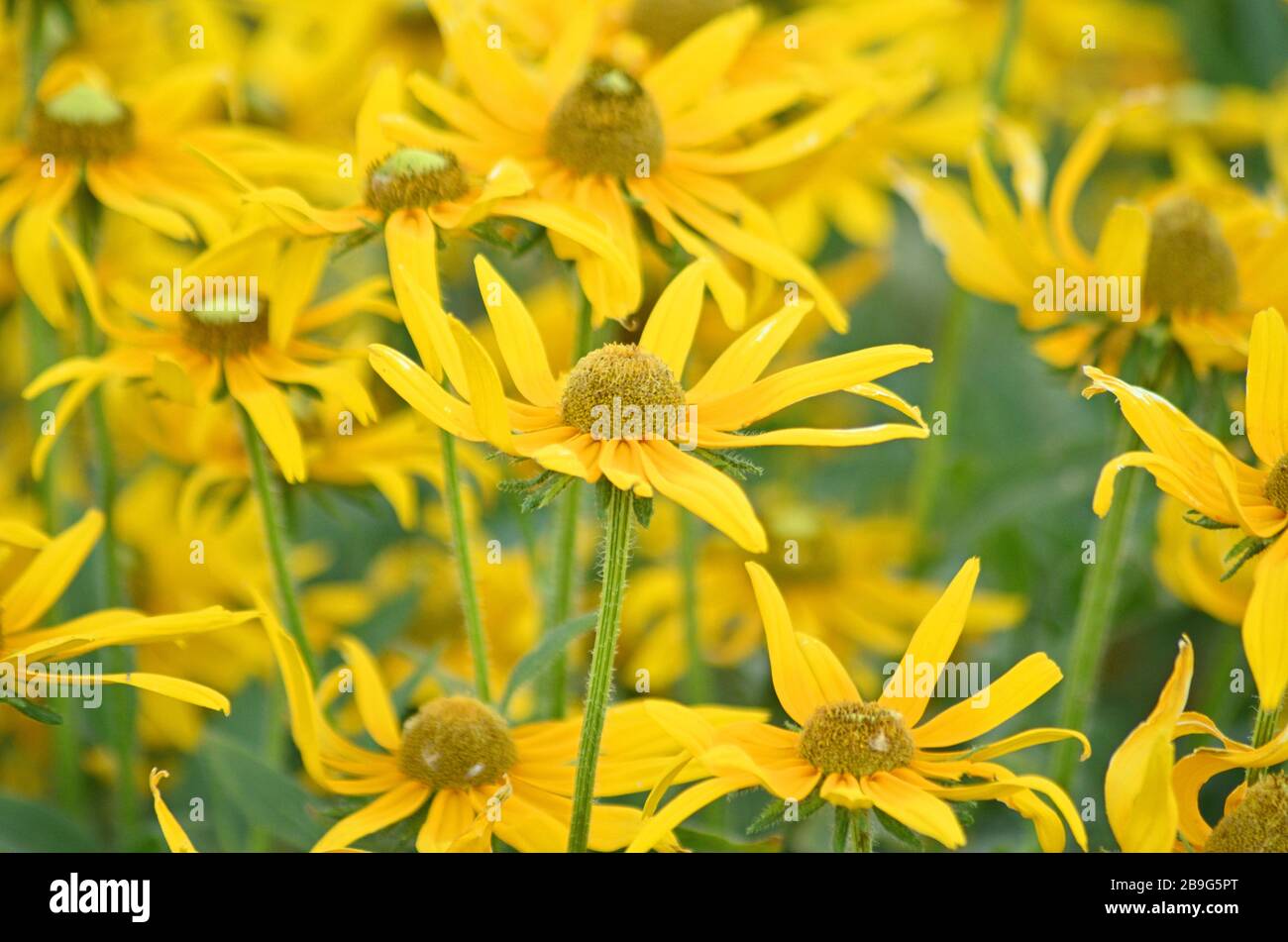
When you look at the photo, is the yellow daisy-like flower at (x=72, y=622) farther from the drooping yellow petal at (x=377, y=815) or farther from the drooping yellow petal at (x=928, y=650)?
the drooping yellow petal at (x=928, y=650)

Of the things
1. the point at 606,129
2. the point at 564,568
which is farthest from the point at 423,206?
the point at 564,568

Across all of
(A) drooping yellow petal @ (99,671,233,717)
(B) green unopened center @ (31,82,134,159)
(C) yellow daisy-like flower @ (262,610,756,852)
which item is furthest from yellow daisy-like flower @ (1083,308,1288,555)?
(B) green unopened center @ (31,82,134,159)

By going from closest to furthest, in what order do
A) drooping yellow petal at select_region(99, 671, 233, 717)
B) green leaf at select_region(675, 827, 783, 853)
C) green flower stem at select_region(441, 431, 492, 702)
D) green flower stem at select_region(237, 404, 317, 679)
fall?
drooping yellow petal at select_region(99, 671, 233, 717) → green leaf at select_region(675, 827, 783, 853) → green flower stem at select_region(441, 431, 492, 702) → green flower stem at select_region(237, 404, 317, 679)

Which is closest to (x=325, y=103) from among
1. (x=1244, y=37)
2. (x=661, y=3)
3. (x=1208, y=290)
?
(x=661, y=3)

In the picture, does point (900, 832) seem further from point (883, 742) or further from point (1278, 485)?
point (1278, 485)

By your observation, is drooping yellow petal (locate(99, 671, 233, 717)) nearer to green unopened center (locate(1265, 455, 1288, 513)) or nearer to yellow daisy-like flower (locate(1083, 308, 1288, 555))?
yellow daisy-like flower (locate(1083, 308, 1288, 555))
